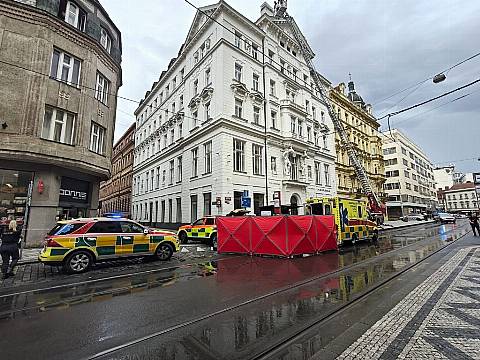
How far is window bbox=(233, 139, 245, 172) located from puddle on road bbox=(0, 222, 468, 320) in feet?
41.7

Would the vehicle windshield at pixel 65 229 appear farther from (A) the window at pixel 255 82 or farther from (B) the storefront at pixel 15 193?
(A) the window at pixel 255 82

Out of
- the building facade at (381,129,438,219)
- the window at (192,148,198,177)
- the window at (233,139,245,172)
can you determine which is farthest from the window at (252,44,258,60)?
the building facade at (381,129,438,219)

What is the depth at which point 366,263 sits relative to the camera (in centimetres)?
994

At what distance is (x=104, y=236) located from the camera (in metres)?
9.61

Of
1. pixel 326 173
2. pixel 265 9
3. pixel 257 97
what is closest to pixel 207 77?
pixel 257 97

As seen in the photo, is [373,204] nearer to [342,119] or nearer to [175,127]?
[342,119]

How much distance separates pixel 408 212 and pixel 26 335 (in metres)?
73.6

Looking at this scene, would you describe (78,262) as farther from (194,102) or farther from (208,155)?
(194,102)

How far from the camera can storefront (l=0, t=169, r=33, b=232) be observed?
44.0 ft

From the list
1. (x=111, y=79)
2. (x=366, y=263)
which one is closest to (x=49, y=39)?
(x=111, y=79)

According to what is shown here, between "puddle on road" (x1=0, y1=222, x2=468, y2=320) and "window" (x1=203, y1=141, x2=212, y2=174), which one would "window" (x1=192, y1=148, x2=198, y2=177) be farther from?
"puddle on road" (x1=0, y1=222, x2=468, y2=320)

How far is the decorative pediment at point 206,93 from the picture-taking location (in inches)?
964

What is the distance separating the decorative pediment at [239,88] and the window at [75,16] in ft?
38.6

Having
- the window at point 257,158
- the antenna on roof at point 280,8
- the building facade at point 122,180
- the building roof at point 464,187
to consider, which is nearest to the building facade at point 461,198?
the building roof at point 464,187
